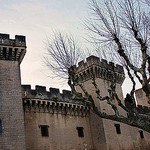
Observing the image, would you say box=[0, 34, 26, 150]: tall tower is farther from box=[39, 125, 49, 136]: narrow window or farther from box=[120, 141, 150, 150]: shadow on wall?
box=[120, 141, 150, 150]: shadow on wall

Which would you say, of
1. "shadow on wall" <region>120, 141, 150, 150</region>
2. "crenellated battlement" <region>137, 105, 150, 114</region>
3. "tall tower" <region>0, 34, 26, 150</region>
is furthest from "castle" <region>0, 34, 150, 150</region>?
"crenellated battlement" <region>137, 105, 150, 114</region>

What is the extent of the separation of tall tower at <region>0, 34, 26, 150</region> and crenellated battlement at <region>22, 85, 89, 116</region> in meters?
2.16

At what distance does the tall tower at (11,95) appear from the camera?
15766 mm

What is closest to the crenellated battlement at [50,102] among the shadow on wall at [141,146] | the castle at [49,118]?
the castle at [49,118]

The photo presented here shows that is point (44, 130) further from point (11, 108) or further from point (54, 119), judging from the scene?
point (11, 108)

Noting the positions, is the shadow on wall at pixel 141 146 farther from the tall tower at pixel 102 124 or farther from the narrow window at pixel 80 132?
the narrow window at pixel 80 132

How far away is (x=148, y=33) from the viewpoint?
1157 cm

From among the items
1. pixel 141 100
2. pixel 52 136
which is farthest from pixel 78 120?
pixel 141 100

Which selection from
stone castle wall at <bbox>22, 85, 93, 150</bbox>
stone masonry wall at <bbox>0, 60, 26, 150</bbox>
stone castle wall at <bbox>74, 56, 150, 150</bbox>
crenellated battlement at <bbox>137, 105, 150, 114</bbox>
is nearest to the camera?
stone masonry wall at <bbox>0, 60, 26, 150</bbox>

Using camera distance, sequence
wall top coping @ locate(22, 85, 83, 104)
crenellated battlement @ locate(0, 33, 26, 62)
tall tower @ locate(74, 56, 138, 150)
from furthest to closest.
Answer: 1. tall tower @ locate(74, 56, 138, 150)
2. wall top coping @ locate(22, 85, 83, 104)
3. crenellated battlement @ locate(0, 33, 26, 62)

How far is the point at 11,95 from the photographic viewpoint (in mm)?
16875

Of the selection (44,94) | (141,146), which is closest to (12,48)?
(44,94)

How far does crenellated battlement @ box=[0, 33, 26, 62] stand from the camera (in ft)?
58.0

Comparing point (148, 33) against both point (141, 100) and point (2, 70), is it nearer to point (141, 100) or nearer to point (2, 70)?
point (2, 70)
